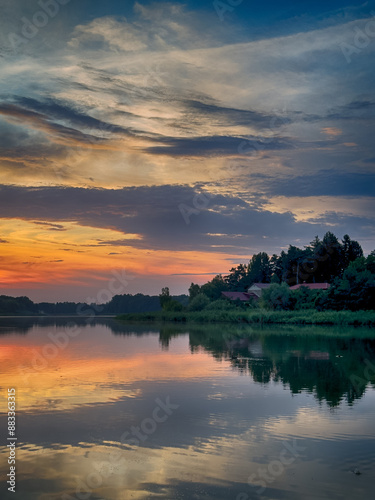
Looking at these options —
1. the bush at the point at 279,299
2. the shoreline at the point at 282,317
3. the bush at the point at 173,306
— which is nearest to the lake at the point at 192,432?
the shoreline at the point at 282,317

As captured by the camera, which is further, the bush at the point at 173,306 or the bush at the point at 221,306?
the bush at the point at 173,306

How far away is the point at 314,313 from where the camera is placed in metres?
57.9

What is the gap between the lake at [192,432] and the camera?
7746 mm

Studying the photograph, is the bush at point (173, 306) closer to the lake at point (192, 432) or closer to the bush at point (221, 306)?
the bush at point (221, 306)

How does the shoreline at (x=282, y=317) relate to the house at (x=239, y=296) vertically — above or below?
below

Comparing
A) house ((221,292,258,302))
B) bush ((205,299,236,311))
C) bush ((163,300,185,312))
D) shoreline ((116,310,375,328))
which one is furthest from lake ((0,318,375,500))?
house ((221,292,258,302))

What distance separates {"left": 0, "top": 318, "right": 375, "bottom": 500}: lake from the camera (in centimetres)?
775

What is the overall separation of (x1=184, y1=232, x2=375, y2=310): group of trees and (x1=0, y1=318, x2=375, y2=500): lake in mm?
37731

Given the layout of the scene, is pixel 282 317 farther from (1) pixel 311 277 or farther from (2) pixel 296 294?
(1) pixel 311 277

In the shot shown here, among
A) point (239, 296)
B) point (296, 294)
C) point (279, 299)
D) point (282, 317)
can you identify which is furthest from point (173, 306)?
point (282, 317)

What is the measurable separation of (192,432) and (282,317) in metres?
51.2

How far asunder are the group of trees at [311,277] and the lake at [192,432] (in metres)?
37.7

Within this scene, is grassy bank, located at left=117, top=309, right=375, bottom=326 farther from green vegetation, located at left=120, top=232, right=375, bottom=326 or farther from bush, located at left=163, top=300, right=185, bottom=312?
bush, located at left=163, top=300, right=185, bottom=312

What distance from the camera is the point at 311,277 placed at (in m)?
94.2
